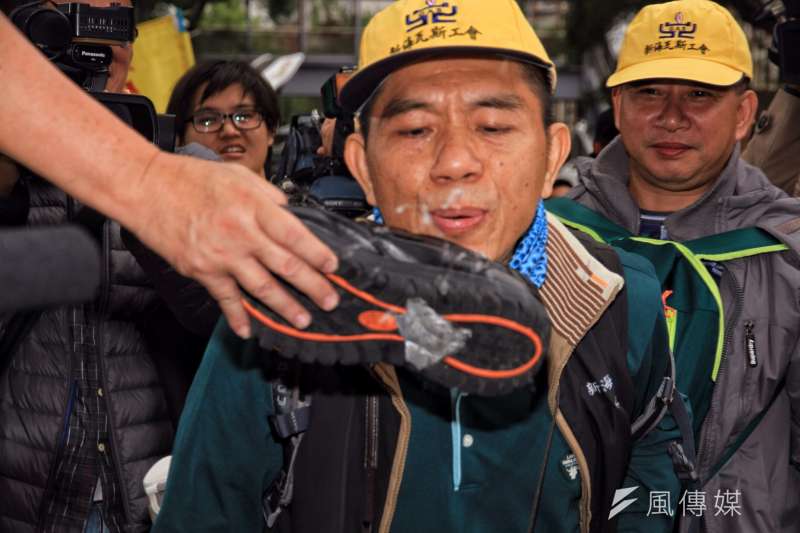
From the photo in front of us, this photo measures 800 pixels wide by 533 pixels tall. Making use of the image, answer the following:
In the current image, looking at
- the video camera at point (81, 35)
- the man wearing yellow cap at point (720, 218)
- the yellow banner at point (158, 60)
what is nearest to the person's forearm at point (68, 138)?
the video camera at point (81, 35)

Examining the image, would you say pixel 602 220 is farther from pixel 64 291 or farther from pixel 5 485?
pixel 64 291

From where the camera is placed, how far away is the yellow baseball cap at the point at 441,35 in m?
2.24

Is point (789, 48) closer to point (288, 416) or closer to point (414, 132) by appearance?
point (414, 132)

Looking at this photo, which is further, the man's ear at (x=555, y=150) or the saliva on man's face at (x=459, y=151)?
the man's ear at (x=555, y=150)

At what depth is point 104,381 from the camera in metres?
2.95

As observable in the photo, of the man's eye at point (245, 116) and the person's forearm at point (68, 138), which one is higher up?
the person's forearm at point (68, 138)

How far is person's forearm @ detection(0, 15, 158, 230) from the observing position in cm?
160

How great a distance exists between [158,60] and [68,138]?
268 inches

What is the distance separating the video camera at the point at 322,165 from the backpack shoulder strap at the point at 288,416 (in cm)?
59

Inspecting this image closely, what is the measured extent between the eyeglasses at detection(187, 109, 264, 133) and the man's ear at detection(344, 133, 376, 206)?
235 centimetres

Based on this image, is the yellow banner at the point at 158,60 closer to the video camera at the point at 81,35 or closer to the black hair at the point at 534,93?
the video camera at the point at 81,35

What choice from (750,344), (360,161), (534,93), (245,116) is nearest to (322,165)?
(360,161)

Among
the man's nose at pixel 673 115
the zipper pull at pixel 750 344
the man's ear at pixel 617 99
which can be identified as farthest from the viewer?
the man's ear at pixel 617 99

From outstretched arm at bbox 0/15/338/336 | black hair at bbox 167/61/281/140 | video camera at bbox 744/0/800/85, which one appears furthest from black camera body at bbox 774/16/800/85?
outstretched arm at bbox 0/15/338/336
